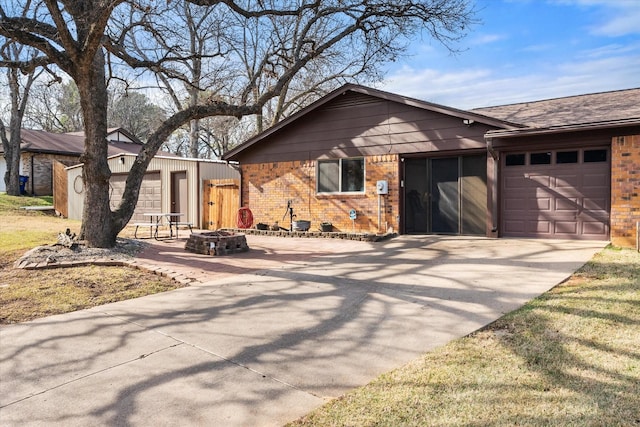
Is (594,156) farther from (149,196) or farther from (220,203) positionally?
(149,196)

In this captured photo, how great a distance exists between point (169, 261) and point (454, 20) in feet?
32.3

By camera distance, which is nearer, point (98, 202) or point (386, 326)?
point (386, 326)

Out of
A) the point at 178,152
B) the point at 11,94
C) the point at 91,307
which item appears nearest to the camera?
the point at 91,307

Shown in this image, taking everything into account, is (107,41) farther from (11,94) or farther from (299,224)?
(11,94)

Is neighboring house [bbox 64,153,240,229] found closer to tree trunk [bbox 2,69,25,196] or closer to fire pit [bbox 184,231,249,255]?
fire pit [bbox 184,231,249,255]

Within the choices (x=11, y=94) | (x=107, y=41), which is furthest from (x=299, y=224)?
(x=11, y=94)

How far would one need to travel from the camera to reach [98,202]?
8930mm

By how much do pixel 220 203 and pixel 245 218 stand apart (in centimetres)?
169

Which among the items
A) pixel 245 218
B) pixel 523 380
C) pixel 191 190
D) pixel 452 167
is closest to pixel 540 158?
pixel 452 167

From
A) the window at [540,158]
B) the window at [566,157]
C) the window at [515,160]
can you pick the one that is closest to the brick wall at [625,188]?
the window at [566,157]

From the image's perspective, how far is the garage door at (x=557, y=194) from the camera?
9.44m

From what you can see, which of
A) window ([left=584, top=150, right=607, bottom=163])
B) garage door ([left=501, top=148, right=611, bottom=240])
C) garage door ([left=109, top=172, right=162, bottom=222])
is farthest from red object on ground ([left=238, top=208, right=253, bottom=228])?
window ([left=584, top=150, right=607, bottom=163])

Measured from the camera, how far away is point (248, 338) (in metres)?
4.08

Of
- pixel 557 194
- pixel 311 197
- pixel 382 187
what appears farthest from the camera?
pixel 311 197
